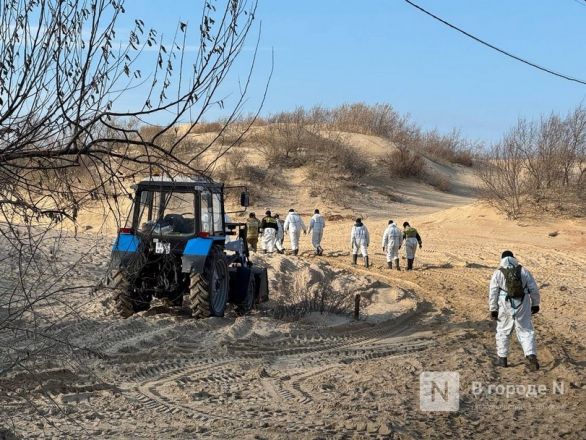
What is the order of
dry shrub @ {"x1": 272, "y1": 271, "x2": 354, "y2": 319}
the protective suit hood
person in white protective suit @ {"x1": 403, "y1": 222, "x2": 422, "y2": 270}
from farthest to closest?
person in white protective suit @ {"x1": 403, "y1": 222, "x2": 422, "y2": 270}
dry shrub @ {"x1": 272, "y1": 271, "x2": 354, "y2": 319}
the protective suit hood

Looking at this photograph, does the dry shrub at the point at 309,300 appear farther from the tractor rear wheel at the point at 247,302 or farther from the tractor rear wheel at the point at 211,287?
the tractor rear wheel at the point at 211,287

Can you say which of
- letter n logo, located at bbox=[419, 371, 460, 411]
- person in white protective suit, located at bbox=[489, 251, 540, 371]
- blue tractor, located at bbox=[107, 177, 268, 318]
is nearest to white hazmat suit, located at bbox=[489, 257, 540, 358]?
person in white protective suit, located at bbox=[489, 251, 540, 371]

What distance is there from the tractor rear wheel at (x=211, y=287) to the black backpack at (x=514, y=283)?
14.0 feet

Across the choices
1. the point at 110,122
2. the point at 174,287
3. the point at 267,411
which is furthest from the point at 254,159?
the point at 110,122

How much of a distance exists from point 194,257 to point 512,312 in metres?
4.52

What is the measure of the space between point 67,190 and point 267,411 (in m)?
4.29

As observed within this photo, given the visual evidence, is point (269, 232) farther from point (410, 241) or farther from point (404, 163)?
point (404, 163)

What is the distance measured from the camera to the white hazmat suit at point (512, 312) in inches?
428

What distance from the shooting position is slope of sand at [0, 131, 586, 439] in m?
7.59

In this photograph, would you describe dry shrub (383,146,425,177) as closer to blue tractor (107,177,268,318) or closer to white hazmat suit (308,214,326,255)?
white hazmat suit (308,214,326,255)

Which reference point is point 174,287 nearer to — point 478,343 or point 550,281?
point 478,343

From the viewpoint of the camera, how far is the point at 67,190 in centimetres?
466

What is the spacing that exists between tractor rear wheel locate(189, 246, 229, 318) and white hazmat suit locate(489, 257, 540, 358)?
410 cm

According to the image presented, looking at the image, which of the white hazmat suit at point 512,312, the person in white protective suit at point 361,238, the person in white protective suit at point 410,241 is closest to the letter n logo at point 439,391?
the white hazmat suit at point 512,312
